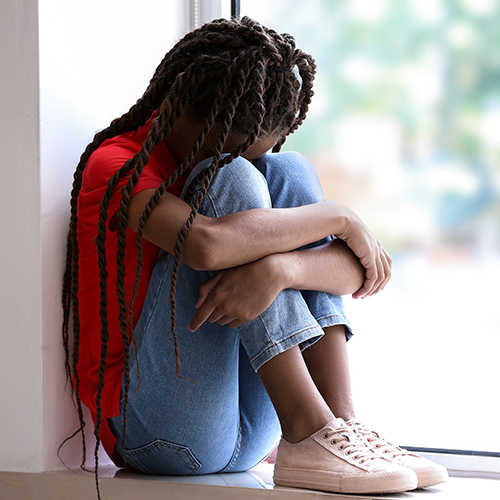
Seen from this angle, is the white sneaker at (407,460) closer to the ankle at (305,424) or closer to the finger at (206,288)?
the ankle at (305,424)

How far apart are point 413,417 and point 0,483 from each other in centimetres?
90

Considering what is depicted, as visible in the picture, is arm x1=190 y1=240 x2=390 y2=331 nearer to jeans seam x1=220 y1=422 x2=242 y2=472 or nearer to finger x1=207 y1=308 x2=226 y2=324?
finger x1=207 y1=308 x2=226 y2=324

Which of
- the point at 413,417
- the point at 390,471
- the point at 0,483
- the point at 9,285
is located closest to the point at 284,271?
the point at 390,471

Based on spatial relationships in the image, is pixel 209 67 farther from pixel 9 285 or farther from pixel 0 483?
pixel 0 483

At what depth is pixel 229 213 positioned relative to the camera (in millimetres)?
820

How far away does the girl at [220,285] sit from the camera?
30.7 inches

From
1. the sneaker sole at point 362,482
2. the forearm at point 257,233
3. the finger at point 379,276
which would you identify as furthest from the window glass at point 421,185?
the sneaker sole at point 362,482

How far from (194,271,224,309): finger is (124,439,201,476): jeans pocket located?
23cm

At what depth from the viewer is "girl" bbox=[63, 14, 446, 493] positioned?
78cm

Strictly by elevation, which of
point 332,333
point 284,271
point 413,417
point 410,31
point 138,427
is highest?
point 410,31

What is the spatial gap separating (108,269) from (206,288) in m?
0.20

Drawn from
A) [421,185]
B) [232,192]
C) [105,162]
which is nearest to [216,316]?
[232,192]

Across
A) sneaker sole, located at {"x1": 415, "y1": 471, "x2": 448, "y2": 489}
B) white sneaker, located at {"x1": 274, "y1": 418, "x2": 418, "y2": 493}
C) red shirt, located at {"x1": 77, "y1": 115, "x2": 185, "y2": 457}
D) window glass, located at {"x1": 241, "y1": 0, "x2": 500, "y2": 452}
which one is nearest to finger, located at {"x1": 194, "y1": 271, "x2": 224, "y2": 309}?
red shirt, located at {"x1": 77, "y1": 115, "x2": 185, "y2": 457}

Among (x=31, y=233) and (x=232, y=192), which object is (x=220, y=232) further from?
(x=31, y=233)
